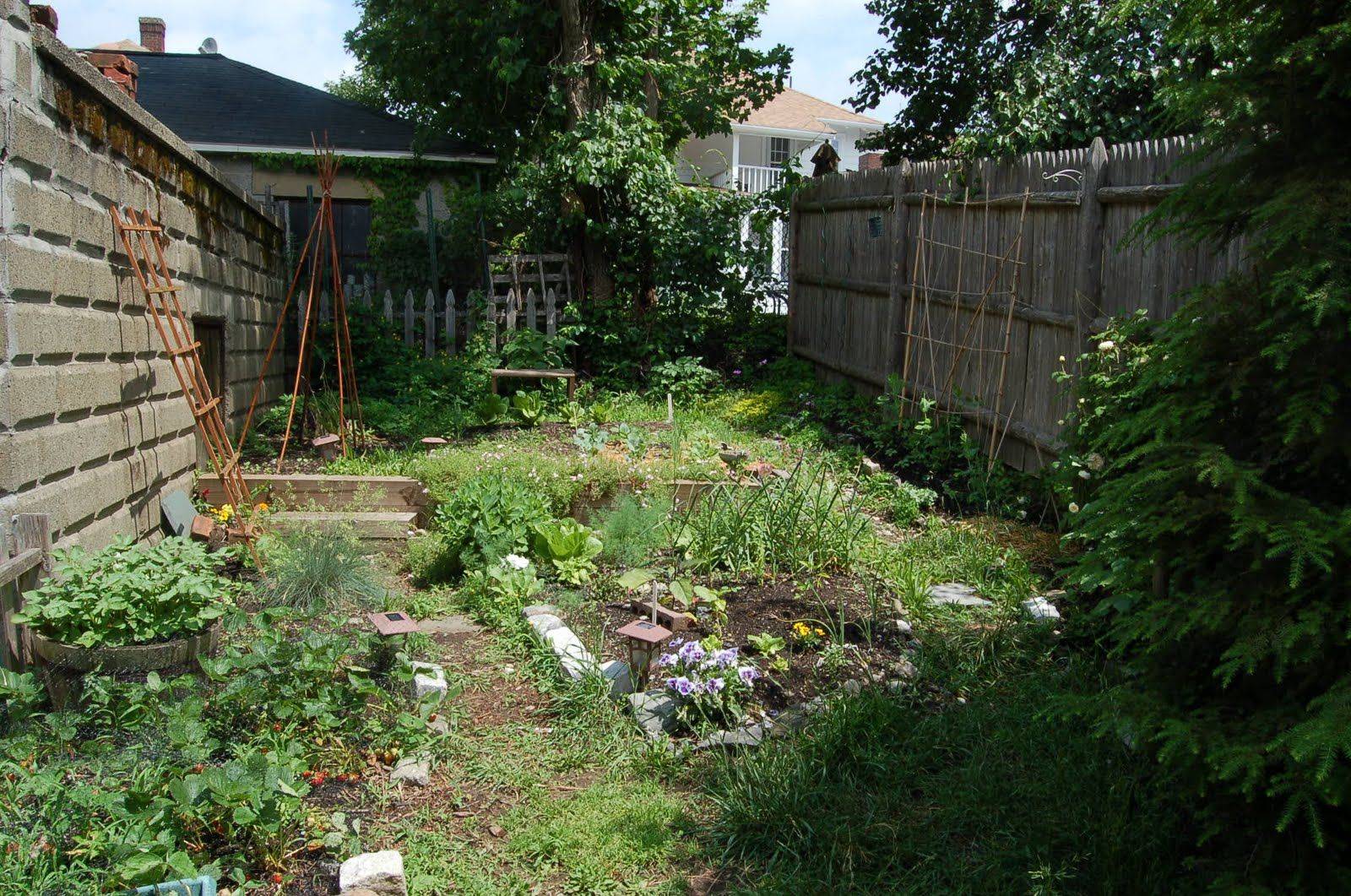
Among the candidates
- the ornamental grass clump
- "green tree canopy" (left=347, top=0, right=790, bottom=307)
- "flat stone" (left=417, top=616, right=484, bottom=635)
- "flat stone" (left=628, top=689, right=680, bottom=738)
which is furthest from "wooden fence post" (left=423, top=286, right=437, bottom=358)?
the ornamental grass clump

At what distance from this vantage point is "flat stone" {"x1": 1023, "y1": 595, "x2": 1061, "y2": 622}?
4.39 meters

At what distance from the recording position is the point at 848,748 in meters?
3.45

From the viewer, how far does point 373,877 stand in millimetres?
2791

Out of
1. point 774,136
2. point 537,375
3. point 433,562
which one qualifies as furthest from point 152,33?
point 433,562

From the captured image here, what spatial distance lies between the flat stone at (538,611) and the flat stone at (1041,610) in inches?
85.2

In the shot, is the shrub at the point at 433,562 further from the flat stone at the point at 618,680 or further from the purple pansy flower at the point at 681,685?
the purple pansy flower at the point at 681,685

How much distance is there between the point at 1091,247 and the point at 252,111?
39.6ft

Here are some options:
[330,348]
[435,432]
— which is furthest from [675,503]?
[330,348]

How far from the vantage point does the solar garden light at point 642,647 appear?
3992 mm

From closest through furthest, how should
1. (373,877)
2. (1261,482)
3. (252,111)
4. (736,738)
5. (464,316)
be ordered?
(1261,482)
(373,877)
(736,738)
(464,316)
(252,111)

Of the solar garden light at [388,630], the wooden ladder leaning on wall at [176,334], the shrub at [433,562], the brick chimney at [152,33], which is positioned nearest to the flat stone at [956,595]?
the solar garden light at [388,630]

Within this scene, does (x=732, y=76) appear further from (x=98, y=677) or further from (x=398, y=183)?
(x=98, y=677)

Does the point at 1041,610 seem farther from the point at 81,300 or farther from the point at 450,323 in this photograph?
the point at 450,323

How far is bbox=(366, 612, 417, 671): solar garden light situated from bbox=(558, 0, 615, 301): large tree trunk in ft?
25.2
